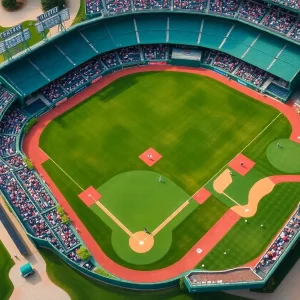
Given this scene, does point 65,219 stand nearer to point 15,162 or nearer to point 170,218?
point 15,162

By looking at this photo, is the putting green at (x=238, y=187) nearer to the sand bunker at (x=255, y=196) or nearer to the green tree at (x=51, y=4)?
the sand bunker at (x=255, y=196)

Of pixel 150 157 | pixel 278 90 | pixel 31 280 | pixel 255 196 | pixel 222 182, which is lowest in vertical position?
pixel 31 280

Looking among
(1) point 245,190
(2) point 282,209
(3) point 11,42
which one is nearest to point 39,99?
(3) point 11,42

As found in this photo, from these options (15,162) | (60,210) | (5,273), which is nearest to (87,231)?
(60,210)

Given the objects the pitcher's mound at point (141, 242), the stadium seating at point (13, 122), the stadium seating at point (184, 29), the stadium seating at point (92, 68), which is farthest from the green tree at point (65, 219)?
the stadium seating at point (184, 29)

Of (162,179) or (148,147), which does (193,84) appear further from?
(162,179)
